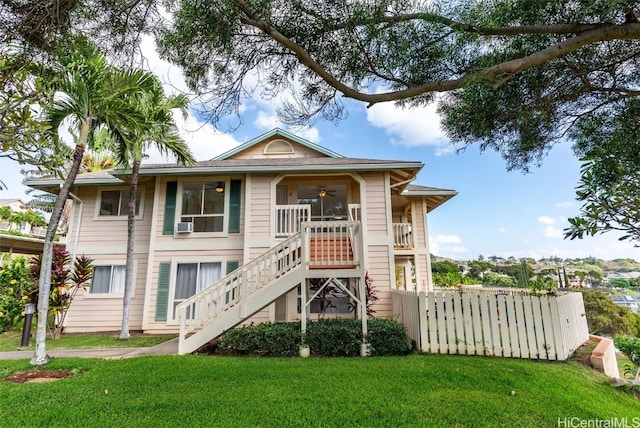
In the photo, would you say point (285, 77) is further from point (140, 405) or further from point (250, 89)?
point (140, 405)

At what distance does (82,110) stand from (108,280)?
601cm

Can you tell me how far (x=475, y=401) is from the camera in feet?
12.7

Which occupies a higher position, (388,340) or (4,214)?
(4,214)

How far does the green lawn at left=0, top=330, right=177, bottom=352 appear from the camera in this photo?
741 centimetres

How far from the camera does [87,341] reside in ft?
26.1

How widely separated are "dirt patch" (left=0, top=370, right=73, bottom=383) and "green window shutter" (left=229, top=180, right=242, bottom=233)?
5.35 metres

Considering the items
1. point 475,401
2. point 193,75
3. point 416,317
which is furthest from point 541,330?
point 193,75

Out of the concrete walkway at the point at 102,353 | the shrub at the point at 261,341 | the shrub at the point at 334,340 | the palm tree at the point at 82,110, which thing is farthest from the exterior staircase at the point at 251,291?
the palm tree at the point at 82,110

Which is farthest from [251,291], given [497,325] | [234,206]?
[497,325]

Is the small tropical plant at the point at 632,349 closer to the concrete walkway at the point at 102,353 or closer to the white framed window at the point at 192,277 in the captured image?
the concrete walkway at the point at 102,353

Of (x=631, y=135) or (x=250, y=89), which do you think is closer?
(x=631, y=135)

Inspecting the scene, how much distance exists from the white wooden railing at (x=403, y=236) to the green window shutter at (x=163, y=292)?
321 inches

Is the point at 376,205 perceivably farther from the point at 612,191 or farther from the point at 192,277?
the point at 612,191

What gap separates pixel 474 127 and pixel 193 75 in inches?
176
